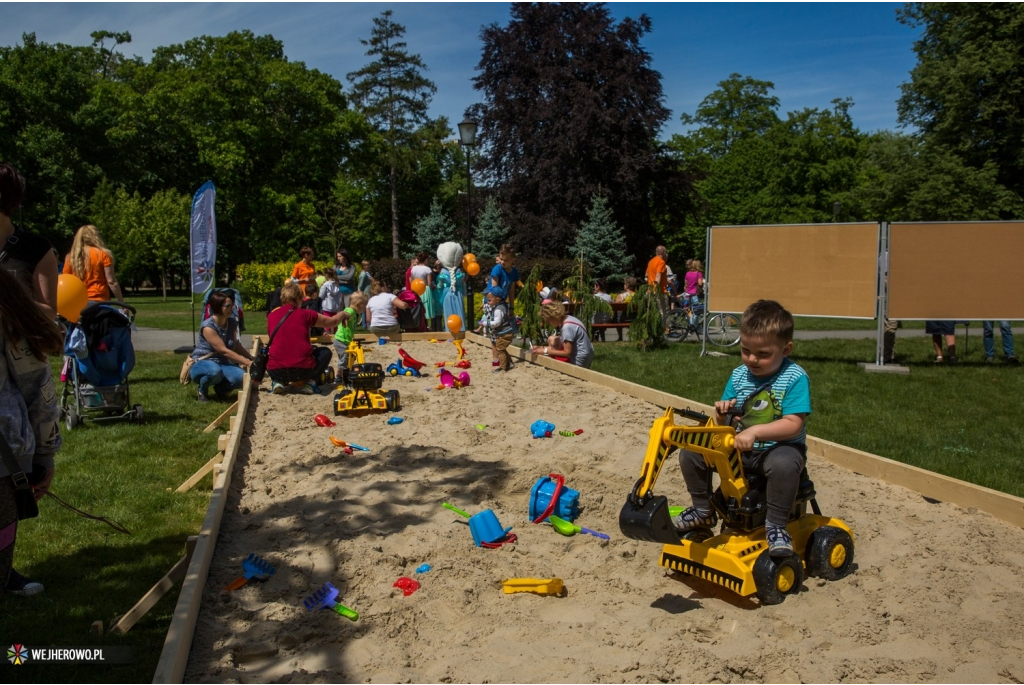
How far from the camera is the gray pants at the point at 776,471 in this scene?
3338mm

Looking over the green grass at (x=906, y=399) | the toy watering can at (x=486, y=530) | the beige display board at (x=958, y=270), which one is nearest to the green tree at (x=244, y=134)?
the green grass at (x=906, y=399)

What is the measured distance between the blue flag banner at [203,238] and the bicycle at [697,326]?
7.70m

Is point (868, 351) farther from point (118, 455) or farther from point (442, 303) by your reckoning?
point (118, 455)

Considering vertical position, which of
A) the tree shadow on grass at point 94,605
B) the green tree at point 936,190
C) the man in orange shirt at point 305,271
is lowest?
the tree shadow on grass at point 94,605

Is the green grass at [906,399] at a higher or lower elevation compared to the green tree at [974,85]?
lower

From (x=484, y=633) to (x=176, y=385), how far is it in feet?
24.0

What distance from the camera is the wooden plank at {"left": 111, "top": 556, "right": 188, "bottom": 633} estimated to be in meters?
3.19

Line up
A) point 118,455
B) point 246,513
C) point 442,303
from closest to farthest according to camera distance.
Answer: point 246,513, point 118,455, point 442,303

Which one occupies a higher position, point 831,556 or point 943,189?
point 943,189

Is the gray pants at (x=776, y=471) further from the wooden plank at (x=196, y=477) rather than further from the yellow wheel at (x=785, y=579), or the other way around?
the wooden plank at (x=196, y=477)

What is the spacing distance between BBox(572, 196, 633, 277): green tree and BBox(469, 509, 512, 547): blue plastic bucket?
2249cm

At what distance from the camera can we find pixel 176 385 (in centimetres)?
927

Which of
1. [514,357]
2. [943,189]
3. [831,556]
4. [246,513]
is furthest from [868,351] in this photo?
[943,189]

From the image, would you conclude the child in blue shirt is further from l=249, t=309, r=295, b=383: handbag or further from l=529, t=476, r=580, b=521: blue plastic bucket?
l=249, t=309, r=295, b=383: handbag
